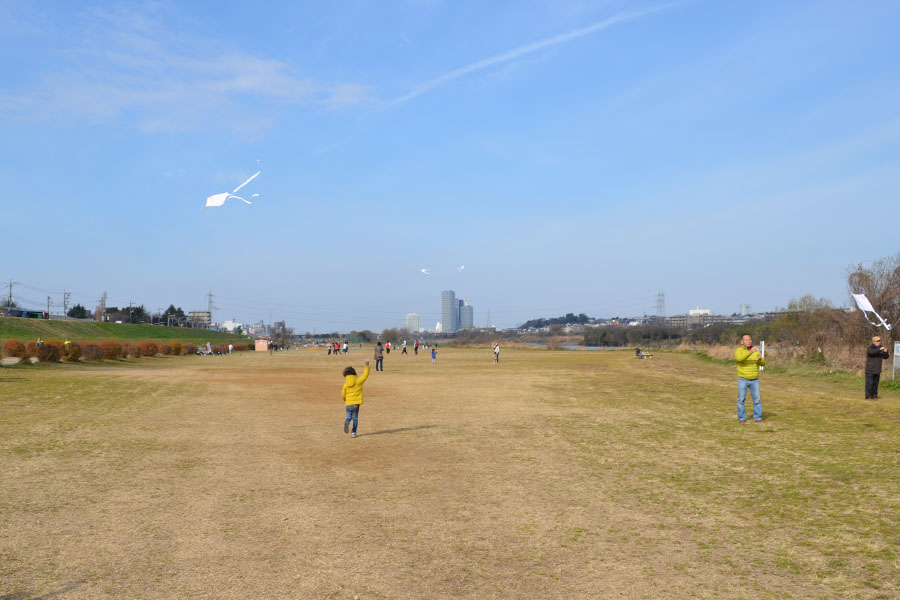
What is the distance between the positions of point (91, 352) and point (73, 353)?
2.66 metres

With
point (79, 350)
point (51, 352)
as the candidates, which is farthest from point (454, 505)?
point (79, 350)

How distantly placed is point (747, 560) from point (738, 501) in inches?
83.5

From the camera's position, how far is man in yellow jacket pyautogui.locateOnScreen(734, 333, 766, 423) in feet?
43.4

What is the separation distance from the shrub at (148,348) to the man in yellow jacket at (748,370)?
4811 centimetres

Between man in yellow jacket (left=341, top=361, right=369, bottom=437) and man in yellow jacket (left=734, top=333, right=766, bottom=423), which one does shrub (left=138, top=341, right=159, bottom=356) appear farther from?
man in yellow jacket (left=734, top=333, right=766, bottom=423)

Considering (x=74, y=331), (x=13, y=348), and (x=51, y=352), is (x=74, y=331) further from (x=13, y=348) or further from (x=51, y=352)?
(x=13, y=348)

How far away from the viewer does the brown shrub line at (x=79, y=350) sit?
33656mm

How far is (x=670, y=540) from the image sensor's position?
623cm

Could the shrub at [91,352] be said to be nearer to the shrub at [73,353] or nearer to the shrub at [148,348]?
the shrub at [73,353]

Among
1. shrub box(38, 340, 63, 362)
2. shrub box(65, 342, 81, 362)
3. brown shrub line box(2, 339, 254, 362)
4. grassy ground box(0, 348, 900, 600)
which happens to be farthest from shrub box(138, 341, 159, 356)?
grassy ground box(0, 348, 900, 600)

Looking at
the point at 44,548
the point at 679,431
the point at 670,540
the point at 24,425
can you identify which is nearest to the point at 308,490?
the point at 44,548

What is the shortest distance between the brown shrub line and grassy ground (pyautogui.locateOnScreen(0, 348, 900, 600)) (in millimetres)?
21222

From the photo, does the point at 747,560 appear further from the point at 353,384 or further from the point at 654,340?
the point at 654,340

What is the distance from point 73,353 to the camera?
38.2 meters
